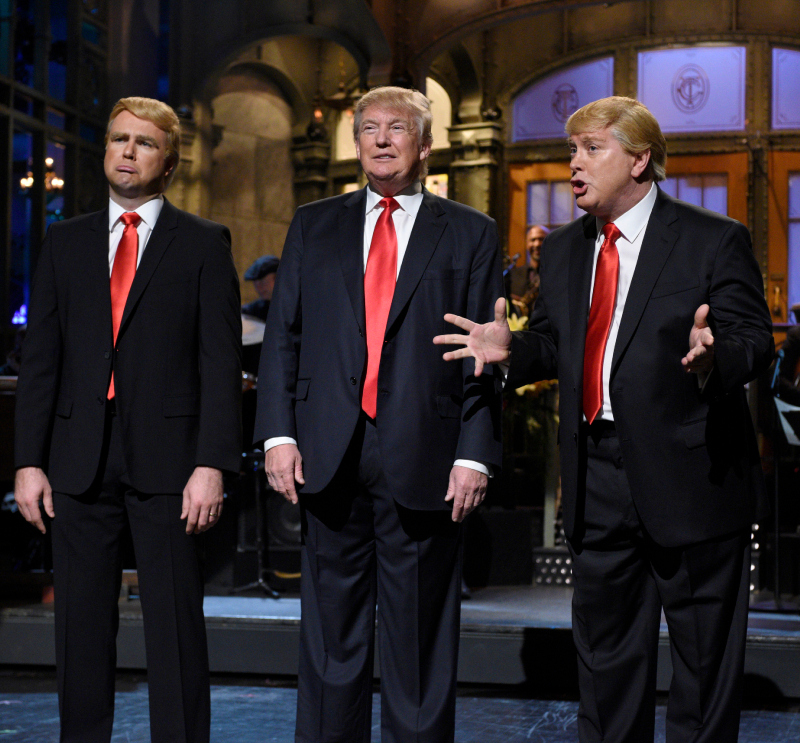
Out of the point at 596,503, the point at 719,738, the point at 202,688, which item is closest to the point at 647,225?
the point at 596,503

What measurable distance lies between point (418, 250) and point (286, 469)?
0.57m

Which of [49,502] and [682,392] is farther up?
[682,392]

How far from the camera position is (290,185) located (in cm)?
969

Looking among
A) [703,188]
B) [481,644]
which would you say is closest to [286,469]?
[481,644]

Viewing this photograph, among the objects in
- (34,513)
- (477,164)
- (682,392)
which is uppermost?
(477,164)

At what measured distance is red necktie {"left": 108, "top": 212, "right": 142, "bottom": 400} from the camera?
2439 mm

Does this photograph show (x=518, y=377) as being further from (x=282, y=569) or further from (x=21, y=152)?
(x=21, y=152)

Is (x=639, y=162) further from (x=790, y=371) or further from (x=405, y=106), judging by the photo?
(x=790, y=371)

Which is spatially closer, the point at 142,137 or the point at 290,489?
→ the point at 290,489

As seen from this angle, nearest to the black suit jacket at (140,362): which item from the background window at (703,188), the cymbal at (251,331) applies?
the cymbal at (251,331)

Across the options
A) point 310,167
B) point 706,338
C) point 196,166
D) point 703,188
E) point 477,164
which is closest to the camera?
point 706,338

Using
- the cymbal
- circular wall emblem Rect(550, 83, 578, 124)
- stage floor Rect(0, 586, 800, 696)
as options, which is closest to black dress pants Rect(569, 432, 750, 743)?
stage floor Rect(0, 586, 800, 696)

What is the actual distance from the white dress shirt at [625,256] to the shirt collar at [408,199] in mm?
445

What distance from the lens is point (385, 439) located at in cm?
227
